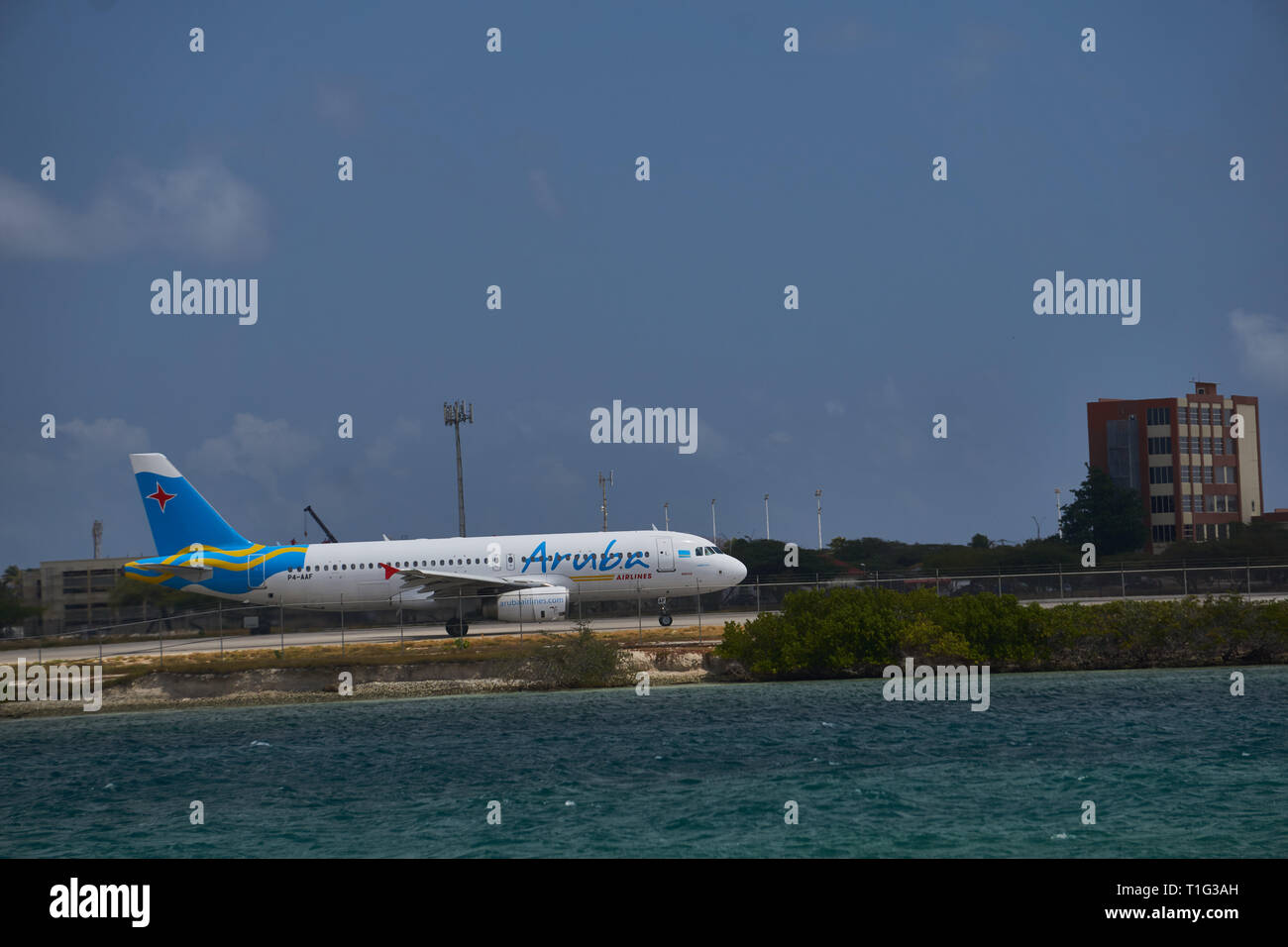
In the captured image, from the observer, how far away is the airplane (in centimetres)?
4806

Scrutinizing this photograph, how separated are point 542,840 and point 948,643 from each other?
24.1m

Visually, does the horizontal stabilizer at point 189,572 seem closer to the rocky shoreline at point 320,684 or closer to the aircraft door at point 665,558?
the rocky shoreline at point 320,684

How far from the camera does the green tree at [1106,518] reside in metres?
101

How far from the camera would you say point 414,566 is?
49.0m

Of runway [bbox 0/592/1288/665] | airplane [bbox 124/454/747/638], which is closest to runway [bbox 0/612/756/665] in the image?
runway [bbox 0/592/1288/665]

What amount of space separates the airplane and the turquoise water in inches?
454

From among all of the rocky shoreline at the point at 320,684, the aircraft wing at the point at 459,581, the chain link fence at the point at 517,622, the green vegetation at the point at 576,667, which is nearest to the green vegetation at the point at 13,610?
the chain link fence at the point at 517,622

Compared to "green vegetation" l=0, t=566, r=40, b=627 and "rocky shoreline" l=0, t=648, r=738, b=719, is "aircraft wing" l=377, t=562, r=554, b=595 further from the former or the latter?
"green vegetation" l=0, t=566, r=40, b=627

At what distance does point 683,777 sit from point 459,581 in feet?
80.2

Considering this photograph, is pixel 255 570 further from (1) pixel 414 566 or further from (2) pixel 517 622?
(2) pixel 517 622

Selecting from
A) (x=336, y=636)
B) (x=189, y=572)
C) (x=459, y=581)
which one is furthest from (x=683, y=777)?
(x=189, y=572)

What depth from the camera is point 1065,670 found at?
40812 mm
